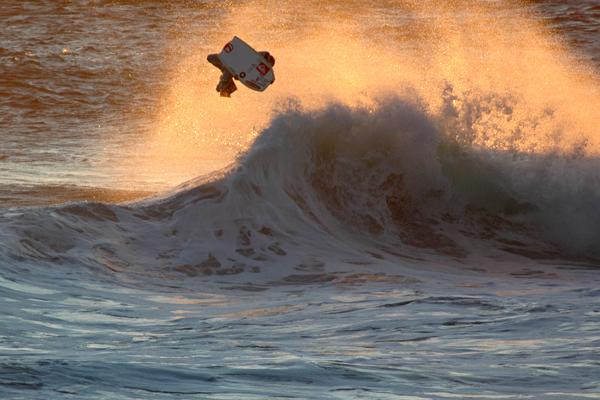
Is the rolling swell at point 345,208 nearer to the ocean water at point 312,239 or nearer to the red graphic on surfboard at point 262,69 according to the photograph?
the ocean water at point 312,239

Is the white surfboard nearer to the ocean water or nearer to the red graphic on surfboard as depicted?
the red graphic on surfboard

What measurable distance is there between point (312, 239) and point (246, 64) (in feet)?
6.73

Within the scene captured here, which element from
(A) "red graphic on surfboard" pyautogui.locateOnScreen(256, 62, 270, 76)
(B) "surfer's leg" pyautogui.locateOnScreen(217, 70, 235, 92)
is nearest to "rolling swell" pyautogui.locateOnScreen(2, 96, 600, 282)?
(B) "surfer's leg" pyautogui.locateOnScreen(217, 70, 235, 92)

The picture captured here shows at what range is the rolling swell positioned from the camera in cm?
1298

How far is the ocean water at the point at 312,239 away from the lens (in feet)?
25.5

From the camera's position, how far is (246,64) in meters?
13.8

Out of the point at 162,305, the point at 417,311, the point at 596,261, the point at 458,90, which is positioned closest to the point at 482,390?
the point at 417,311

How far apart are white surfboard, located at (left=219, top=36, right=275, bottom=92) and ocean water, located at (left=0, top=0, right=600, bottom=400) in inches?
56.0

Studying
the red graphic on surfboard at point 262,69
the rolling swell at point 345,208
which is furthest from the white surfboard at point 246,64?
the rolling swell at point 345,208

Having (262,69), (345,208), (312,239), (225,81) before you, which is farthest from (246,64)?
(345,208)

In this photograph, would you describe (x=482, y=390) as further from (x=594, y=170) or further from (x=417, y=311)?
(x=594, y=170)

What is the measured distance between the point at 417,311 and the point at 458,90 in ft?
28.2

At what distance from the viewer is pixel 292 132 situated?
16.0 meters

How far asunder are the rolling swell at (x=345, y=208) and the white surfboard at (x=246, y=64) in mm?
1416
